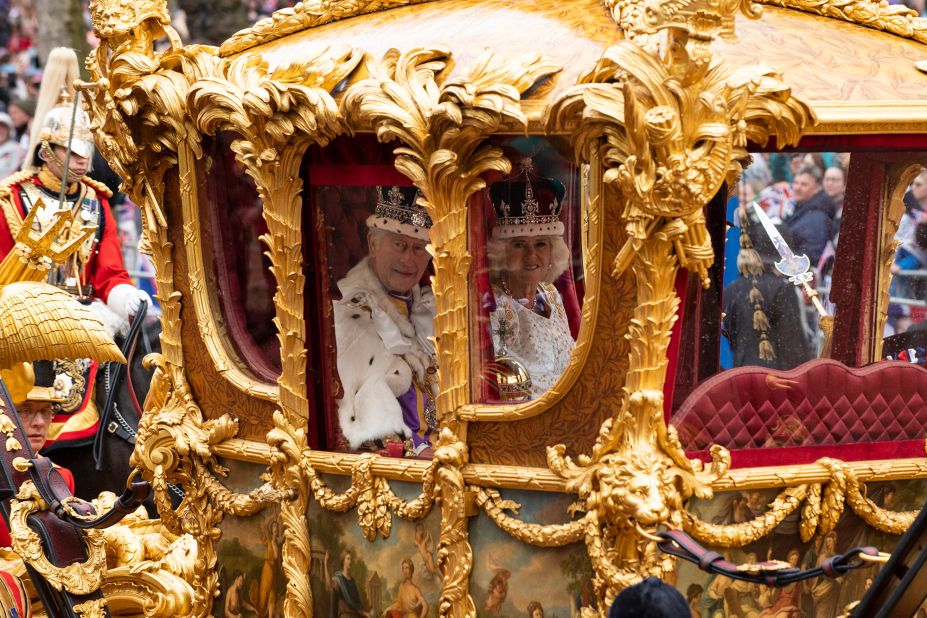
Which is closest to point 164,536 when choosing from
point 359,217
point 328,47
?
point 359,217

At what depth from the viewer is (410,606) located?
5.70 meters

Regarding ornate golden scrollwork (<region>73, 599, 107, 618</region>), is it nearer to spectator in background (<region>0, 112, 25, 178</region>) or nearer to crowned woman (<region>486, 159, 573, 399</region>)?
crowned woman (<region>486, 159, 573, 399</region>)

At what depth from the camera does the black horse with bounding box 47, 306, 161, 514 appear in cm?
870

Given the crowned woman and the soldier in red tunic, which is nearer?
the crowned woman

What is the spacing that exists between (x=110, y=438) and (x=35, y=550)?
3.35 metres

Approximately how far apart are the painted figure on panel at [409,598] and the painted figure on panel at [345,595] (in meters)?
0.15

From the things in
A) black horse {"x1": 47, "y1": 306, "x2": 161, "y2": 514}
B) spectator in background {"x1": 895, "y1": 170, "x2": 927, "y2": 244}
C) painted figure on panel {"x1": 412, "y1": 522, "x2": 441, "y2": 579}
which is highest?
spectator in background {"x1": 895, "y1": 170, "x2": 927, "y2": 244}

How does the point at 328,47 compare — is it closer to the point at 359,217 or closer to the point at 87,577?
the point at 359,217

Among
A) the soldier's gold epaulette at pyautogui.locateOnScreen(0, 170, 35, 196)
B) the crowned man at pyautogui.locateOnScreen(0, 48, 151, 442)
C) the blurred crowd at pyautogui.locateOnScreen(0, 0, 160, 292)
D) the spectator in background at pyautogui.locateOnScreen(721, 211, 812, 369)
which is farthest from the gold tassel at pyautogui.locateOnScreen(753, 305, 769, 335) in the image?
the blurred crowd at pyautogui.locateOnScreen(0, 0, 160, 292)

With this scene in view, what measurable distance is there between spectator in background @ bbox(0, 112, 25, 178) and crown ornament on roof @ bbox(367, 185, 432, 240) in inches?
330

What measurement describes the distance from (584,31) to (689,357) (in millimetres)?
1047

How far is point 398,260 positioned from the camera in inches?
A: 221

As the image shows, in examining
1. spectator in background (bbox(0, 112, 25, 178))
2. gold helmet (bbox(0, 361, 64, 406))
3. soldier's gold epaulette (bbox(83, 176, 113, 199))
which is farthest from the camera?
spectator in background (bbox(0, 112, 25, 178))

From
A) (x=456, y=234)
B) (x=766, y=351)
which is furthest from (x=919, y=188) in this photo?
(x=456, y=234)
